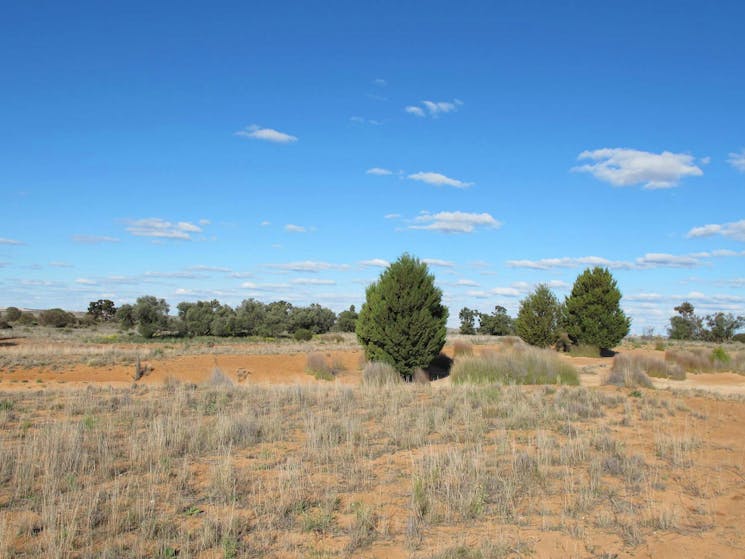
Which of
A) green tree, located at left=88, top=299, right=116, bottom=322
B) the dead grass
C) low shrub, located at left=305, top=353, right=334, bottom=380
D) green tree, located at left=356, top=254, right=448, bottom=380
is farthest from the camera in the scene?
green tree, located at left=88, top=299, right=116, bottom=322

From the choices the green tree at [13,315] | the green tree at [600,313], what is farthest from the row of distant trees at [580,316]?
the green tree at [13,315]

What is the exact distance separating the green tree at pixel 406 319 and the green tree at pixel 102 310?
69358 mm

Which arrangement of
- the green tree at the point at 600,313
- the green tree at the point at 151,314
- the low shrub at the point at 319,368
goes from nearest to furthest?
the low shrub at the point at 319,368, the green tree at the point at 600,313, the green tree at the point at 151,314

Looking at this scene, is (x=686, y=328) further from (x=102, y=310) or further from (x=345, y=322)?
(x=102, y=310)

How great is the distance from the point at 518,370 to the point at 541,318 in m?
14.7

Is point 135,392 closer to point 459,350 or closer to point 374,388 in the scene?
point 374,388

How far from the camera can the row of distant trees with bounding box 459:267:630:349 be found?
99.5ft

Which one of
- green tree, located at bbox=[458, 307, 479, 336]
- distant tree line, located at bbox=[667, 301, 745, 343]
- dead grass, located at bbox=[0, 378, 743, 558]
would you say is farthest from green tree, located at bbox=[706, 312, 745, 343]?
dead grass, located at bbox=[0, 378, 743, 558]

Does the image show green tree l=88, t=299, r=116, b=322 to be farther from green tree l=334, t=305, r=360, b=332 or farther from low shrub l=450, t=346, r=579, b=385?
low shrub l=450, t=346, r=579, b=385

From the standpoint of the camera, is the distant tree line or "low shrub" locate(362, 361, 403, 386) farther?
the distant tree line

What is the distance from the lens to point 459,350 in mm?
29422

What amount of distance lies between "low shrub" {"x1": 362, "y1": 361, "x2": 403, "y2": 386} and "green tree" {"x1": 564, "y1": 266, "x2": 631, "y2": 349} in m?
15.6

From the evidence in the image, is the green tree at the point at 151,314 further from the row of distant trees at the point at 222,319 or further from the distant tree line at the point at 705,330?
the distant tree line at the point at 705,330

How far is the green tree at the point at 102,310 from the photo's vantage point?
78.6 m
